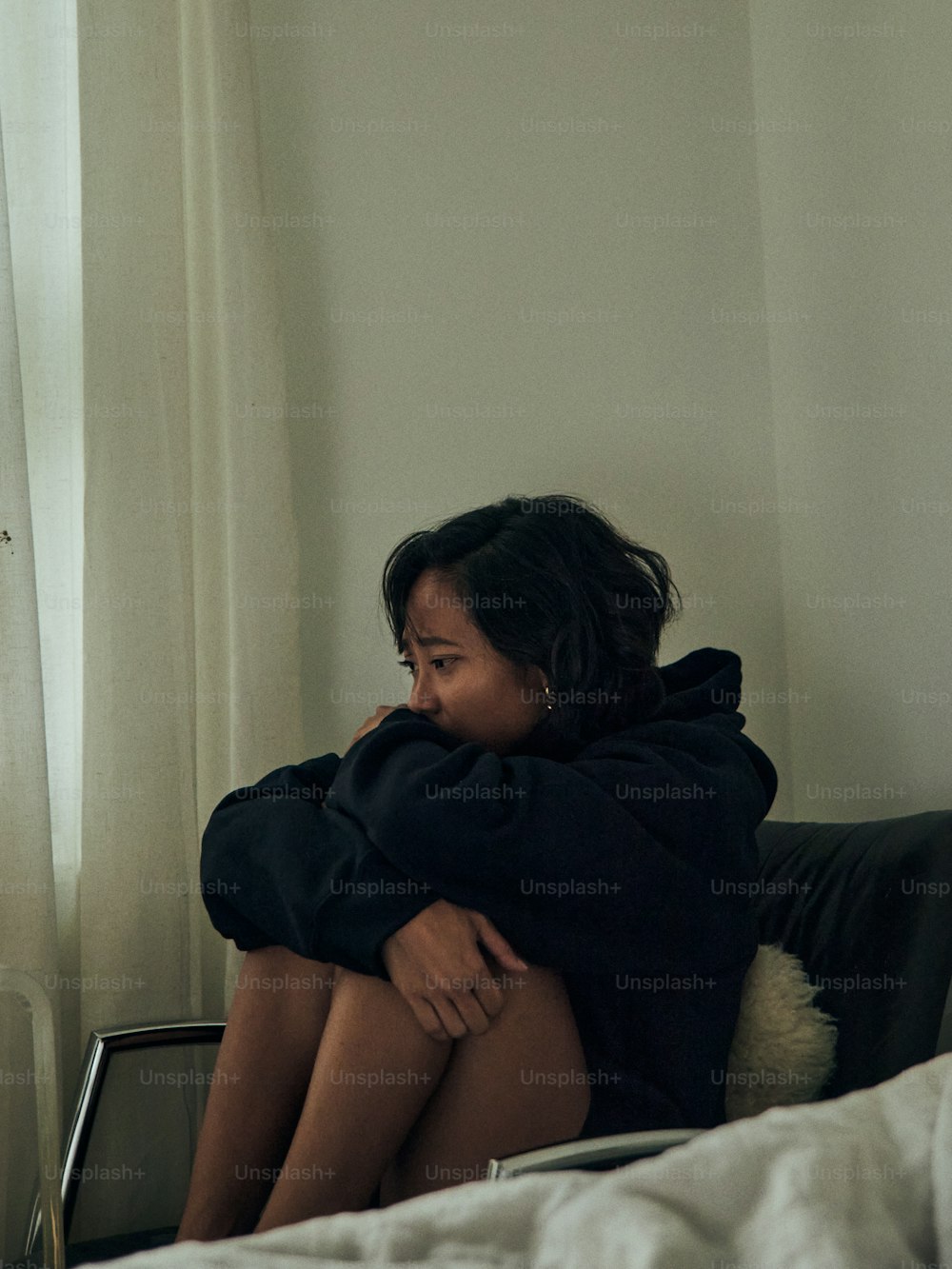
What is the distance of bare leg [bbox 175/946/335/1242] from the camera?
142 centimetres

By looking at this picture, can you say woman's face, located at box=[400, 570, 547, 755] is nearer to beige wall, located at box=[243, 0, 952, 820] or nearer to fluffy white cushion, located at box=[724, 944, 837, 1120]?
fluffy white cushion, located at box=[724, 944, 837, 1120]

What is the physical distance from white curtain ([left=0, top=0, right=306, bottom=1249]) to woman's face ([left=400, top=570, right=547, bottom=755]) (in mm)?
491

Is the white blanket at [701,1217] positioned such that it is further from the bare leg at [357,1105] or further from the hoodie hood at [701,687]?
the hoodie hood at [701,687]

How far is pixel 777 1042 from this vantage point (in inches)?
54.9

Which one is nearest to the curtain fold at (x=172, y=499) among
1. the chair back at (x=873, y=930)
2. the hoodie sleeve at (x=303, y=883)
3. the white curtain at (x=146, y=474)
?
the white curtain at (x=146, y=474)

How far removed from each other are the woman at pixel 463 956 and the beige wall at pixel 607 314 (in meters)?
0.75

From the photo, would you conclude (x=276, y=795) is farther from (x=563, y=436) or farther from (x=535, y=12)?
(x=535, y=12)

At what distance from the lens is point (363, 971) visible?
1.34 meters

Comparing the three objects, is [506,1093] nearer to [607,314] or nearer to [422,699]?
[422,699]

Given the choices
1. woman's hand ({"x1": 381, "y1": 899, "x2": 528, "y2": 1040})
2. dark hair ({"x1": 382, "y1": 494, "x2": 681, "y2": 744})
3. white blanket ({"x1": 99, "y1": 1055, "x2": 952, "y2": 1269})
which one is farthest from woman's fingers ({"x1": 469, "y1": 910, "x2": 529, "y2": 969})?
white blanket ({"x1": 99, "y1": 1055, "x2": 952, "y2": 1269})

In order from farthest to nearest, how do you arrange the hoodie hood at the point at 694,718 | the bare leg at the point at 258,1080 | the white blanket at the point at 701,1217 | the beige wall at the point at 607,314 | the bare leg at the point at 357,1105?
the beige wall at the point at 607,314
the hoodie hood at the point at 694,718
the bare leg at the point at 258,1080
the bare leg at the point at 357,1105
the white blanket at the point at 701,1217

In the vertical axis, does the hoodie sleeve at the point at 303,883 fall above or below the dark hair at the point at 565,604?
below

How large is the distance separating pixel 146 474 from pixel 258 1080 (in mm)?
1033

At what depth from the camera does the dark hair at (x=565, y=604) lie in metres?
1.60
